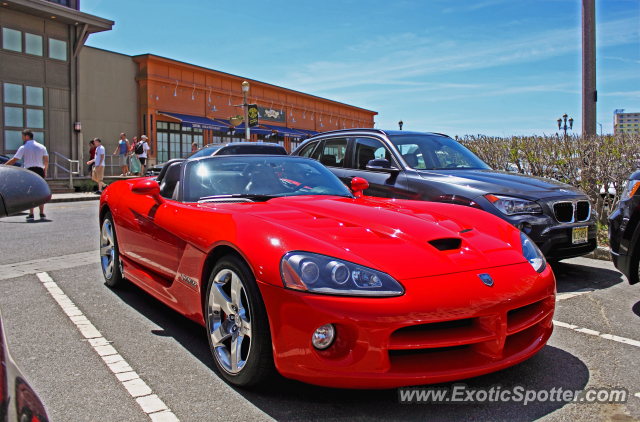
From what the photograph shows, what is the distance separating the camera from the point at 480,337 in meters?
2.38

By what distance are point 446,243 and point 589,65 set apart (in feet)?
24.7

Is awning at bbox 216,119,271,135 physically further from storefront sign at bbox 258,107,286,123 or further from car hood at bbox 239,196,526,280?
car hood at bbox 239,196,526,280

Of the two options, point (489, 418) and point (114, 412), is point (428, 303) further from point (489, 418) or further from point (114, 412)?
point (114, 412)

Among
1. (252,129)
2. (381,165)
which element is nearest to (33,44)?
(252,129)

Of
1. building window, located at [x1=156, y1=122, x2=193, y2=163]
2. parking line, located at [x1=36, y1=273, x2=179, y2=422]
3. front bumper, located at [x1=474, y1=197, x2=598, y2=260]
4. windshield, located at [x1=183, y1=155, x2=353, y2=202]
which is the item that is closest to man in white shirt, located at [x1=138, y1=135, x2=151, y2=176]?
building window, located at [x1=156, y1=122, x2=193, y2=163]

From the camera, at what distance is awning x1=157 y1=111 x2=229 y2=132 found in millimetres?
28386

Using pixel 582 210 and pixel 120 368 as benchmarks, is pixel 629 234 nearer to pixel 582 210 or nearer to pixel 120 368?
pixel 582 210

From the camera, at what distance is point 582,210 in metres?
5.32

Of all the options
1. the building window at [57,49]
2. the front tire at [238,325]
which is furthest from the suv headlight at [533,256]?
the building window at [57,49]

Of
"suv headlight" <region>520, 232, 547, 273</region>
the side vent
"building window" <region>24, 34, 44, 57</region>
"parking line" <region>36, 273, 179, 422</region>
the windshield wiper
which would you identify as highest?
"building window" <region>24, 34, 44, 57</region>

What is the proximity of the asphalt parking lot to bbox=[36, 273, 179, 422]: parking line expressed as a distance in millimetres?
34

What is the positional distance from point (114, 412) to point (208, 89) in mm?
30993

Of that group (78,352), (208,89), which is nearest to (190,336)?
(78,352)

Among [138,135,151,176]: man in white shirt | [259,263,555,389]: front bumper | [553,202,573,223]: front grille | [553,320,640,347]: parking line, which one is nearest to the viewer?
[259,263,555,389]: front bumper
